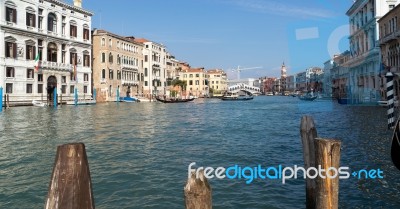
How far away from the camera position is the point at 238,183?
18.5 feet

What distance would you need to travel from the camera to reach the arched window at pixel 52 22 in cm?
3294

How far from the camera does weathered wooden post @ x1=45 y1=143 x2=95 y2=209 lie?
227cm

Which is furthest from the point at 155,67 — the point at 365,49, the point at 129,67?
the point at 365,49

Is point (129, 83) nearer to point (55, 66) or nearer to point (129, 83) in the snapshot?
point (129, 83)

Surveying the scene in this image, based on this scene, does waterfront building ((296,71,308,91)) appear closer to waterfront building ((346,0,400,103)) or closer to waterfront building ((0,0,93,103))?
waterfront building ((346,0,400,103))

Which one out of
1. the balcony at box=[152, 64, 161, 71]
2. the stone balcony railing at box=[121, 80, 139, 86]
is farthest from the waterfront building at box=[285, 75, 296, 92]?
the stone balcony railing at box=[121, 80, 139, 86]

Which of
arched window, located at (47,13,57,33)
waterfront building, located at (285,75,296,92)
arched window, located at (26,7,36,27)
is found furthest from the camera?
waterfront building, located at (285,75,296,92)

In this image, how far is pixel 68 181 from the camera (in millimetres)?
2297

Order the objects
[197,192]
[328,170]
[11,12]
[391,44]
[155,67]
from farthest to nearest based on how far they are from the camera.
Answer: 1. [155,67]
2. [11,12]
3. [391,44]
4. [328,170]
5. [197,192]

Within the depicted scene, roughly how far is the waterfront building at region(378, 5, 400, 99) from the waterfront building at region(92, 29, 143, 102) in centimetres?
2897

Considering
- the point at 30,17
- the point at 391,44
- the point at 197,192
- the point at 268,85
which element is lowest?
the point at 197,192

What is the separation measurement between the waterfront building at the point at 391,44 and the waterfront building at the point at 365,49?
52.2 inches

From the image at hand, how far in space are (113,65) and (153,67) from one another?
1078 centimetres

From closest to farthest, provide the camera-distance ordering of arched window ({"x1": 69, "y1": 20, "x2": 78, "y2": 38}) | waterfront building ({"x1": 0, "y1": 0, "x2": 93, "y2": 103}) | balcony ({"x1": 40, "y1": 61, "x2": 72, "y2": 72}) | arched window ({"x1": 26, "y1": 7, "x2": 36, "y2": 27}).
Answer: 1. waterfront building ({"x1": 0, "y1": 0, "x2": 93, "y2": 103})
2. arched window ({"x1": 26, "y1": 7, "x2": 36, "y2": 27})
3. balcony ({"x1": 40, "y1": 61, "x2": 72, "y2": 72})
4. arched window ({"x1": 69, "y1": 20, "x2": 78, "y2": 38})
